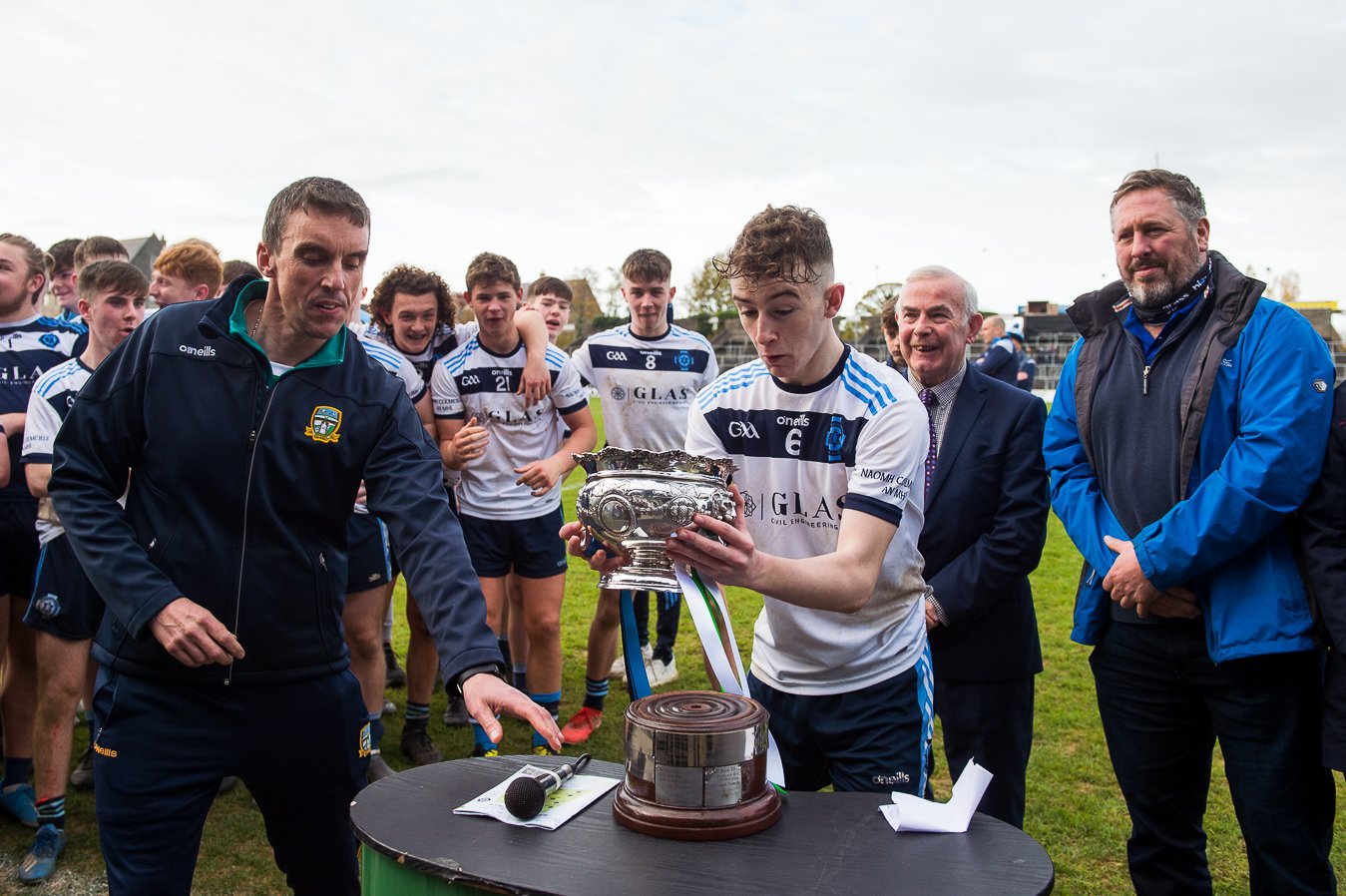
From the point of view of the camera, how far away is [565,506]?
13.5 metres

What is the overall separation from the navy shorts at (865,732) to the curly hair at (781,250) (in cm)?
120

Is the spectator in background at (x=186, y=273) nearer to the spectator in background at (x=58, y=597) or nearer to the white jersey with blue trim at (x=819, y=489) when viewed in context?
the spectator in background at (x=58, y=597)

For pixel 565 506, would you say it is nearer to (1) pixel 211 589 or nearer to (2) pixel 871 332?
→ (1) pixel 211 589

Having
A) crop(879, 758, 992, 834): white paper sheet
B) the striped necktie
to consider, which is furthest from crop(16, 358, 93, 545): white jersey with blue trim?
crop(879, 758, 992, 834): white paper sheet

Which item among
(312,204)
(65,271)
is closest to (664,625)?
(312,204)

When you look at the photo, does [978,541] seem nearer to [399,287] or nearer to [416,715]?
[416,715]

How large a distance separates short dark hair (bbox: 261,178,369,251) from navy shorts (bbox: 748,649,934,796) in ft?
5.99

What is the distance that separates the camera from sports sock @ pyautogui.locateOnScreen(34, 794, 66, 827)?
4039mm

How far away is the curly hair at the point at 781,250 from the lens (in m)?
2.55

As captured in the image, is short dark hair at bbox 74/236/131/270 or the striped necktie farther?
short dark hair at bbox 74/236/131/270

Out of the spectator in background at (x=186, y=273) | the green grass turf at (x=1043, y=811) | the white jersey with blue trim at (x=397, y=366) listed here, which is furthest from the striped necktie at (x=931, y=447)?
the spectator in background at (x=186, y=273)

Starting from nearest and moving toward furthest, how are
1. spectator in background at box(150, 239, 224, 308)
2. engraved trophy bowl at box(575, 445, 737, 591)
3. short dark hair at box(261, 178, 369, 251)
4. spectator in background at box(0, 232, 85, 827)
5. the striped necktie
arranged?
1. engraved trophy bowl at box(575, 445, 737, 591)
2. short dark hair at box(261, 178, 369, 251)
3. the striped necktie
4. spectator in background at box(0, 232, 85, 827)
5. spectator in background at box(150, 239, 224, 308)

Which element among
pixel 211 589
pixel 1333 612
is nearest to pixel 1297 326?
pixel 1333 612

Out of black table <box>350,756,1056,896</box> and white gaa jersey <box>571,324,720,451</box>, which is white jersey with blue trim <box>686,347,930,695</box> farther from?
white gaa jersey <box>571,324,720,451</box>
